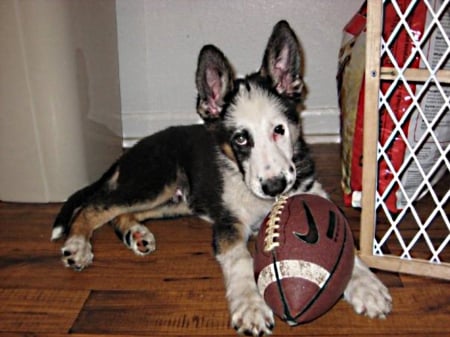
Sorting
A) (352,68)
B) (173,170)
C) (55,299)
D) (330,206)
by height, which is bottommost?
(55,299)

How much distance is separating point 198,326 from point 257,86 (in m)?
0.94

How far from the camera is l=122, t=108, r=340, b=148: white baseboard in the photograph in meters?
3.51

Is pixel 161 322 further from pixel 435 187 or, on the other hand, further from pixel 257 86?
pixel 435 187

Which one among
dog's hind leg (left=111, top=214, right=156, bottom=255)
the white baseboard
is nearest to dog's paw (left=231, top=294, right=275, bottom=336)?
dog's hind leg (left=111, top=214, right=156, bottom=255)

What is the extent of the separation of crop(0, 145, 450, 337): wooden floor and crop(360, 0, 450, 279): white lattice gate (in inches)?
6.4

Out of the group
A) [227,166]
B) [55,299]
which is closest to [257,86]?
[227,166]

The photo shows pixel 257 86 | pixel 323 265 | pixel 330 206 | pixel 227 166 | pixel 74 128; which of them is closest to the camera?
pixel 323 265

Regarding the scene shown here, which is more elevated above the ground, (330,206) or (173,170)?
(330,206)

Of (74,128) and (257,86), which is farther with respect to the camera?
(74,128)

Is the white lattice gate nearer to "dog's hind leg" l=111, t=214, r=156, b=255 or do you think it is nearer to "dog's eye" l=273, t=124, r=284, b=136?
"dog's eye" l=273, t=124, r=284, b=136

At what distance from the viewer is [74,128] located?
264cm

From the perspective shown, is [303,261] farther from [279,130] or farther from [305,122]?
[305,122]

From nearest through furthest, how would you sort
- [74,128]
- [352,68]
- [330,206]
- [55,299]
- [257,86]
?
[330,206] < [55,299] < [257,86] < [352,68] < [74,128]

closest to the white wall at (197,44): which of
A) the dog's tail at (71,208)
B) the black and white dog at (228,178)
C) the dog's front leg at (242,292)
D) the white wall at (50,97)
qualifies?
the white wall at (50,97)
